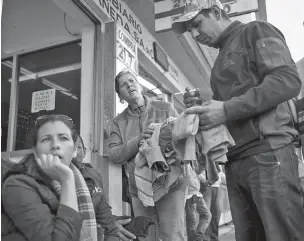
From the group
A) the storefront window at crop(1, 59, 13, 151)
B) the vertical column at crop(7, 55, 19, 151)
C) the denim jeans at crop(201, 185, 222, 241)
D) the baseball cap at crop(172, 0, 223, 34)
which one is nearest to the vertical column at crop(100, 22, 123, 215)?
the vertical column at crop(7, 55, 19, 151)

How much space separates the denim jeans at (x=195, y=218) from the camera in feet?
13.5

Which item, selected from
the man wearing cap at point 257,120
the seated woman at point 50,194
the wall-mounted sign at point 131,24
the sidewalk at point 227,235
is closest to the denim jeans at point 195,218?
the sidewalk at point 227,235

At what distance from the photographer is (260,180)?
1338mm

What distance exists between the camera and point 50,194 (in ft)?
4.62

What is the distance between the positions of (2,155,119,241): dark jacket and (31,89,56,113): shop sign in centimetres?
323

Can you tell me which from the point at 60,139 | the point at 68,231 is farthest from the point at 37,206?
the point at 60,139

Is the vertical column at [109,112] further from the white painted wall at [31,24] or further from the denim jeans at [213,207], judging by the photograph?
the denim jeans at [213,207]

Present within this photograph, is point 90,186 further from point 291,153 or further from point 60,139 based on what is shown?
point 291,153

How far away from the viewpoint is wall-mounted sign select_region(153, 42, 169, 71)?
542 cm

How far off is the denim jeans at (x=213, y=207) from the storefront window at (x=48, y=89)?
201cm

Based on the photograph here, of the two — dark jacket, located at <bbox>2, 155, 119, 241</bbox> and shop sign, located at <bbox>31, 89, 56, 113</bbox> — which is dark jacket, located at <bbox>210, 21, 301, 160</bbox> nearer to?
dark jacket, located at <bbox>2, 155, 119, 241</bbox>

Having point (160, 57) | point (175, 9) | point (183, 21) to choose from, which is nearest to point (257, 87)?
point (183, 21)

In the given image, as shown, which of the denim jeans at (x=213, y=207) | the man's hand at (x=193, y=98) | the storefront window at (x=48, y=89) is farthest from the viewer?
the denim jeans at (x=213, y=207)

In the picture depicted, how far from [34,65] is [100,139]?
1823 mm
